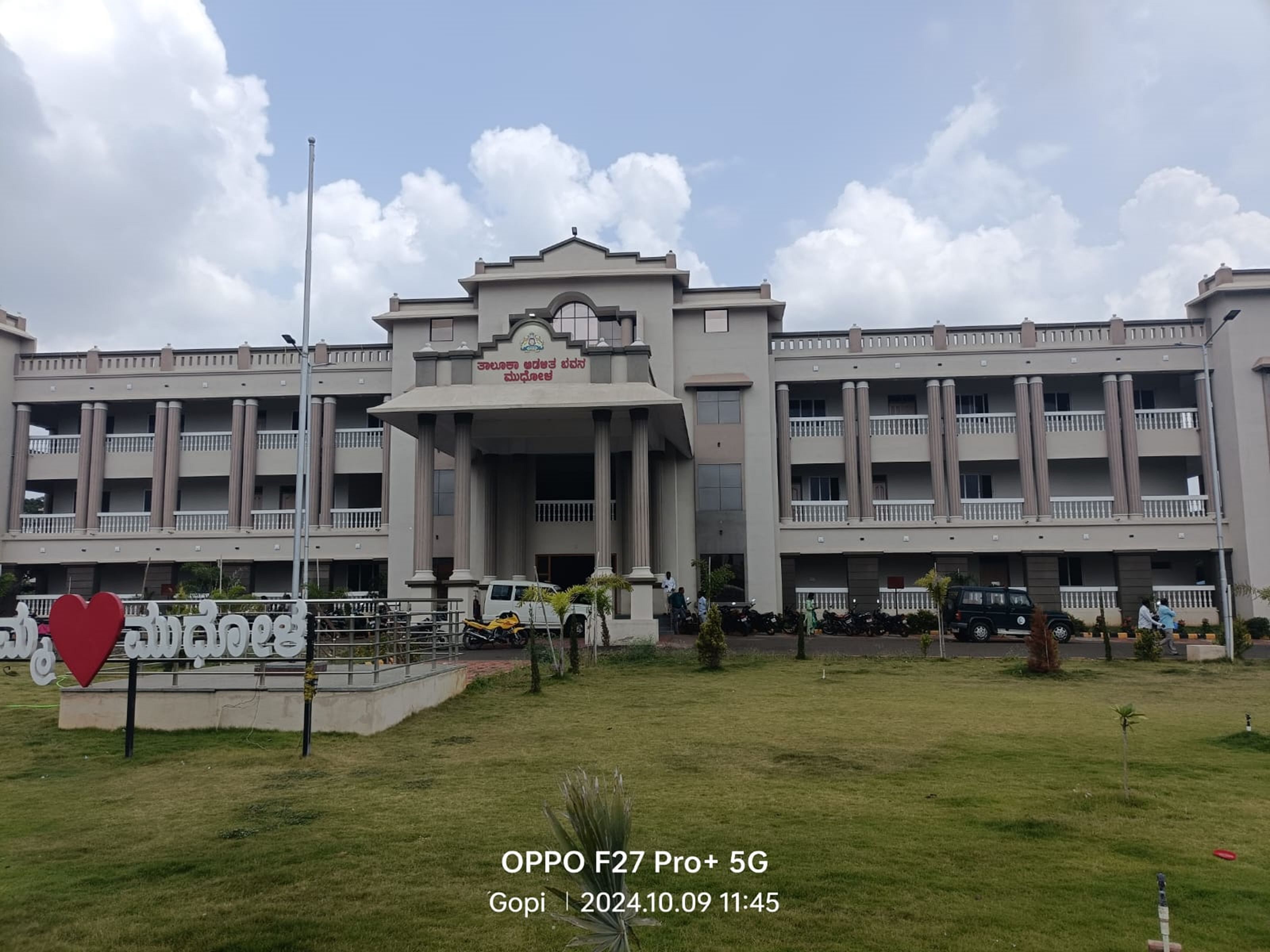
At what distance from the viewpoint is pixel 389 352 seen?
33250 millimetres

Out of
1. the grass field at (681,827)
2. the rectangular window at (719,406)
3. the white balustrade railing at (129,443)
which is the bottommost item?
the grass field at (681,827)

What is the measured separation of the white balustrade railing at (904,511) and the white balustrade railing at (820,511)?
1204 mm

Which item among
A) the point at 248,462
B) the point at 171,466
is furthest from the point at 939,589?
the point at 171,466

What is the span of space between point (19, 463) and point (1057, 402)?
1548 inches

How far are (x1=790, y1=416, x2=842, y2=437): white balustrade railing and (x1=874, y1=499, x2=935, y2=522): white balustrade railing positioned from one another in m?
3.04

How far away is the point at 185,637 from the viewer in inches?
431

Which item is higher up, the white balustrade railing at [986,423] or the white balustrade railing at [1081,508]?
the white balustrade railing at [986,423]

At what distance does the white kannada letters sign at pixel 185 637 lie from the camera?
34.9ft

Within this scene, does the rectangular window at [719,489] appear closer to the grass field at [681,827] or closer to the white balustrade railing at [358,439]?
the white balustrade railing at [358,439]

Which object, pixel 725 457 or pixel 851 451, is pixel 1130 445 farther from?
pixel 725 457

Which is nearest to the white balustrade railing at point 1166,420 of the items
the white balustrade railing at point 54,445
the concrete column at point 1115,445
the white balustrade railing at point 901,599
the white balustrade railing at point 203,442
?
the concrete column at point 1115,445

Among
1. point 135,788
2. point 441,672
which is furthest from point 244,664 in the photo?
point 135,788

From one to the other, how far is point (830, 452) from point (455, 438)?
1451 cm

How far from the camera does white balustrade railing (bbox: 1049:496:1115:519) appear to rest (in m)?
30.6
